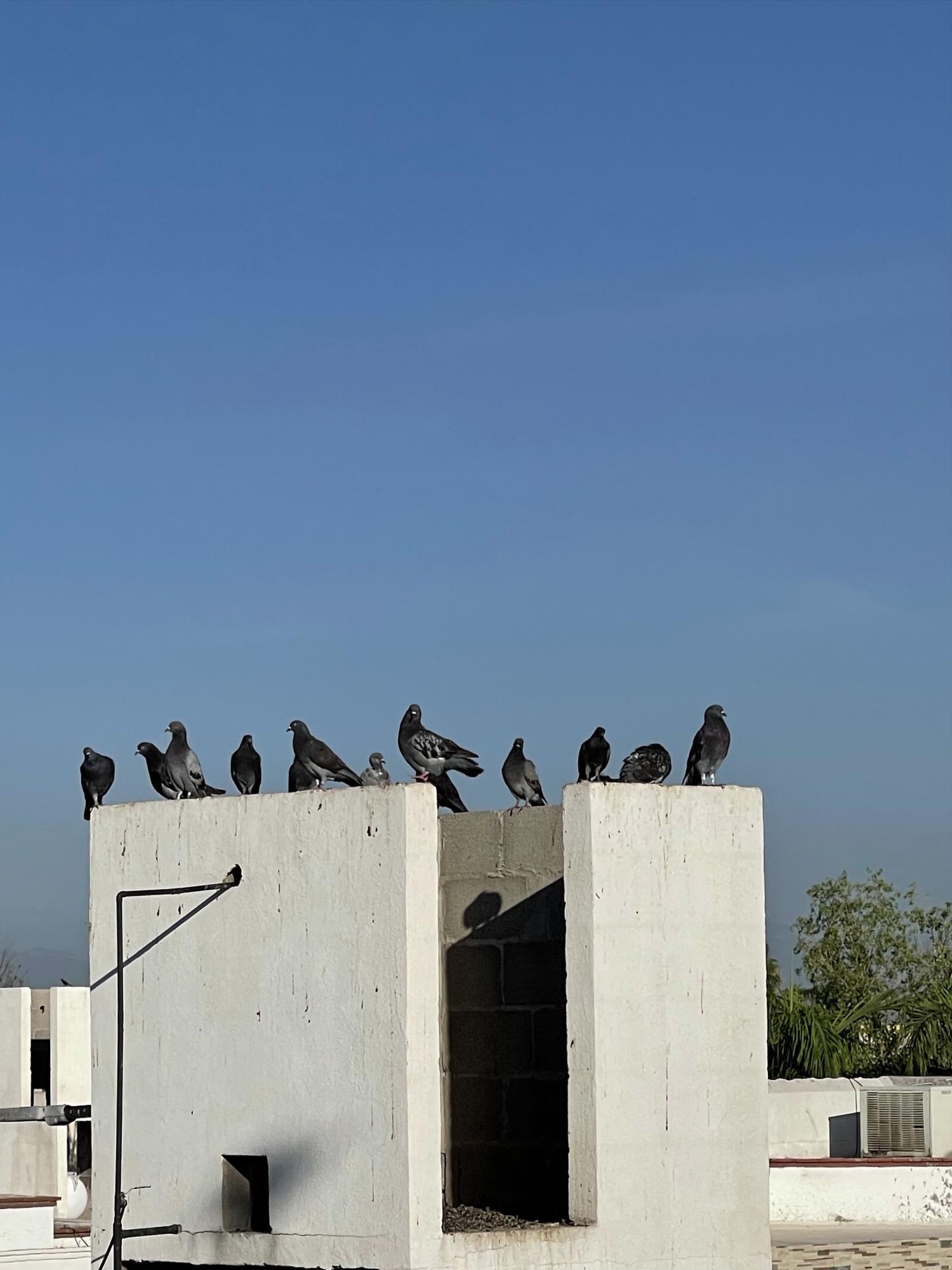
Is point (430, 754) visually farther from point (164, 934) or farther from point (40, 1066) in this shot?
point (40, 1066)

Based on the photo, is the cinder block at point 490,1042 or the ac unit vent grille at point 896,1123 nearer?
the cinder block at point 490,1042

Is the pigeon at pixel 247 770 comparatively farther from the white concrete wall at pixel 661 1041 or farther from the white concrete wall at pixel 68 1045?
the white concrete wall at pixel 68 1045

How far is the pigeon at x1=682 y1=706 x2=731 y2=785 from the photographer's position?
1092 centimetres

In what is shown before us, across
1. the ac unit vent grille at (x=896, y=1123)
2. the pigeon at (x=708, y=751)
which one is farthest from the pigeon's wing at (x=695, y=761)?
the ac unit vent grille at (x=896, y=1123)

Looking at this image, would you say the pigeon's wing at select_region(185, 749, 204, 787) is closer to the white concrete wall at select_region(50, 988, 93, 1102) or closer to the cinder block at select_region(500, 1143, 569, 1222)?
the cinder block at select_region(500, 1143, 569, 1222)

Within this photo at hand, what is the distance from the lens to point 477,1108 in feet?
36.4

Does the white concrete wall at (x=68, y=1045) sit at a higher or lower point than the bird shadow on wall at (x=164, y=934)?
lower

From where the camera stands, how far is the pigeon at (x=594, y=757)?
426 inches

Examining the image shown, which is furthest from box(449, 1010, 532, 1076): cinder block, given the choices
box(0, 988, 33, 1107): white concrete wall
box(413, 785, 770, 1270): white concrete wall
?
box(0, 988, 33, 1107): white concrete wall

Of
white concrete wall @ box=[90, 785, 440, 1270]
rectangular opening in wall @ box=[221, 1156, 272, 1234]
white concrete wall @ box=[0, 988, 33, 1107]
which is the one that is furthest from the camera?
white concrete wall @ box=[0, 988, 33, 1107]

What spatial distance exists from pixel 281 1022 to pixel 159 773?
1.82 m

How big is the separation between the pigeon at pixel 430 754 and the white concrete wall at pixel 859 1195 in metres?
9.15

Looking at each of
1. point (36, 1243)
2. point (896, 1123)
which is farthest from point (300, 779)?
point (36, 1243)

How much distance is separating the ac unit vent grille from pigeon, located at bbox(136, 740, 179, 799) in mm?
12784
